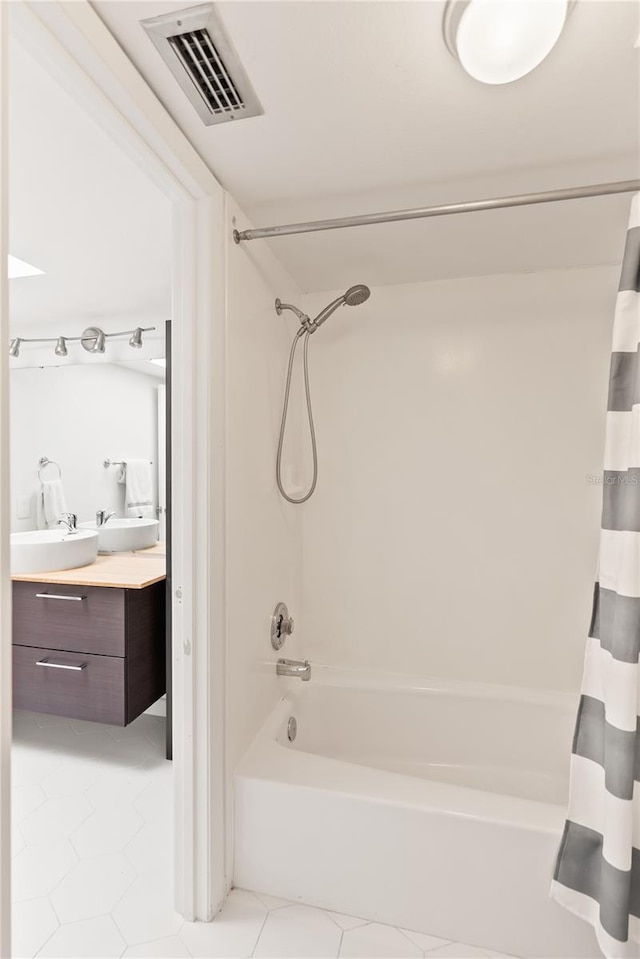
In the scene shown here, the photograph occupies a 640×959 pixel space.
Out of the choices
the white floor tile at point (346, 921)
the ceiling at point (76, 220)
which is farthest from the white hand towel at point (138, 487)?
the white floor tile at point (346, 921)

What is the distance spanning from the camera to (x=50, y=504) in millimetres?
2705

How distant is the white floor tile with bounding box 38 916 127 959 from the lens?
1261 millimetres

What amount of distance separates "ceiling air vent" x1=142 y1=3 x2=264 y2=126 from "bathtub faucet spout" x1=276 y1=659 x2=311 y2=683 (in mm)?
1742

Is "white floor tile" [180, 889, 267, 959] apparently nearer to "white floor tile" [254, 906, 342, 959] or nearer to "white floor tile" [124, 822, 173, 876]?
"white floor tile" [254, 906, 342, 959]

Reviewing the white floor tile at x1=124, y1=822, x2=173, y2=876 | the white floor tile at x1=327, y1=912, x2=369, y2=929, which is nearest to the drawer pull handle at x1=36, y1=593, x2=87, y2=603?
the white floor tile at x1=124, y1=822, x2=173, y2=876

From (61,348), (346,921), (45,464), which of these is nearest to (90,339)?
(61,348)

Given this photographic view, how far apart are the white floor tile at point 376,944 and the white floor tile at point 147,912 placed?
18.8 inches

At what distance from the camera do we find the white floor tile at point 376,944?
4.17 feet

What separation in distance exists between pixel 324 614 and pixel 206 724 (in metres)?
1.01

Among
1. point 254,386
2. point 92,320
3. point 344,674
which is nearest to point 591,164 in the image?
point 254,386

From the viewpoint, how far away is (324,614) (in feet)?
7.50

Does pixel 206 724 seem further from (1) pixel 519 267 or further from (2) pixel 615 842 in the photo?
(1) pixel 519 267

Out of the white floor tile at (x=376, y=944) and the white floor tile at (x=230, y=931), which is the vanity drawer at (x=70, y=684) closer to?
the white floor tile at (x=230, y=931)

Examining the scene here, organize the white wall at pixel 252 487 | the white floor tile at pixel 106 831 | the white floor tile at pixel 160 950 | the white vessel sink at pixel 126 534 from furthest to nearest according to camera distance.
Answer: the white vessel sink at pixel 126 534
the white floor tile at pixel 106 831
the white wall at pixel 252 487
the white floor tile at pixel 160 950
